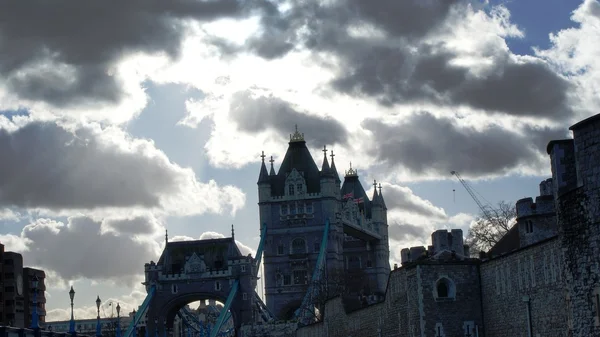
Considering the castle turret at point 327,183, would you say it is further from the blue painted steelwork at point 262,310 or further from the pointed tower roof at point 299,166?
the blue painted steelwork at point 262,310

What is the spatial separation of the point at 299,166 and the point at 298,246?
13.0m

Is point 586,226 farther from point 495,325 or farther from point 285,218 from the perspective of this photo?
point 285,218

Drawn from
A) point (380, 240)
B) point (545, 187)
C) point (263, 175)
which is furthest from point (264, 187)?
point (545, 187)

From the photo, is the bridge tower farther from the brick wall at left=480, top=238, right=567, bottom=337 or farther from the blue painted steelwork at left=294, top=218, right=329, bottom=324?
the brick wall at left=480, top=238, right=567, bottom=337

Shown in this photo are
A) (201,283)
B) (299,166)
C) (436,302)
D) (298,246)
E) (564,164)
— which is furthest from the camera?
(299,166)

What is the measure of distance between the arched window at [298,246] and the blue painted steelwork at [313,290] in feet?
8.79

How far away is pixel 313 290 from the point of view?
130 metres

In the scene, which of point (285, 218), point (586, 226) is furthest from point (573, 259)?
point (285, 218)

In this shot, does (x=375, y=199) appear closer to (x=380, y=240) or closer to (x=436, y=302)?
(x=380, y=240)

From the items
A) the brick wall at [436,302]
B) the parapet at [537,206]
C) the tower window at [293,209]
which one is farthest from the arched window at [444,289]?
the tower window at [293,209]

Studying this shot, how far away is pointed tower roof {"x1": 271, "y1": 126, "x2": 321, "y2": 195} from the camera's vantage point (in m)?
145

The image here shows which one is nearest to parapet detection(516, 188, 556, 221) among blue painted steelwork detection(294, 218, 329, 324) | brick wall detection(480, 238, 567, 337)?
brick wall detection(480, 238, 567, 337)

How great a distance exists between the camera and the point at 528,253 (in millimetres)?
37781

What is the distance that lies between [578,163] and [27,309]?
4356 inches
